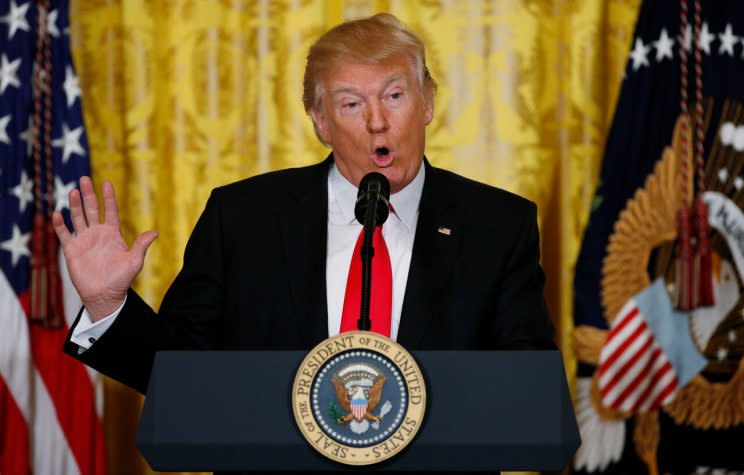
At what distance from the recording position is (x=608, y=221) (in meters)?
4.30

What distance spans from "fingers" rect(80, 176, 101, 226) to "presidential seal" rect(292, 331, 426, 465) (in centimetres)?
65

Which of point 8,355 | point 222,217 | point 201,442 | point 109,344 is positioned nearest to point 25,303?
point 8,355

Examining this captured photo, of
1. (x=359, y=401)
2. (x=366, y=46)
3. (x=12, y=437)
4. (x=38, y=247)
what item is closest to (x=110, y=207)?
(x=366, y=46)

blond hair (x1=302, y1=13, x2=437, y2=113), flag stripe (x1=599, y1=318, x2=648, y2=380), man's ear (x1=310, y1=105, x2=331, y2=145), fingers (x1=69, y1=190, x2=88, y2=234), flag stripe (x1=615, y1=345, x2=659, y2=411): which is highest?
blond hair (x1=302, y1=13, x2=437, y2=113)

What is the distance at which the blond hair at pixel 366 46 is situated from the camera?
2.15 m

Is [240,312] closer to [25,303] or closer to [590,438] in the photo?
[25,303]

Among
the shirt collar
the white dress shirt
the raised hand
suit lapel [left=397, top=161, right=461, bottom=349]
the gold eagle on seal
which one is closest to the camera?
the gold eagle on seal

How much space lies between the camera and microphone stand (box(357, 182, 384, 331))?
1.58 meters

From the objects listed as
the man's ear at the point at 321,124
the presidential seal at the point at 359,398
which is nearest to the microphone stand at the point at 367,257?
the presidential seal at the point at 359,398

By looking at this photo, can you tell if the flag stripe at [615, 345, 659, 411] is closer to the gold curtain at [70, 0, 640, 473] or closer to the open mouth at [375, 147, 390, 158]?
the gold curtain at [70, 0, 640, 473]

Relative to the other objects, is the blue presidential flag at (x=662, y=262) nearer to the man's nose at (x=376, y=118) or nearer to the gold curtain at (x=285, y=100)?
the gold curtain at (x=285, y=100)

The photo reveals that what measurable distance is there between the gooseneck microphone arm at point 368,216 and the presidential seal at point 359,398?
0.13 meters

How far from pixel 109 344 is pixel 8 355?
2376mm

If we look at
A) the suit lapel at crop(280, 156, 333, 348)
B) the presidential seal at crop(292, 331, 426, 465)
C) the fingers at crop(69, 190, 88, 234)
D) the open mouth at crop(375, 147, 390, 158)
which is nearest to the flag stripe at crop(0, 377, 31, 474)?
the suit lapel at crop(280, 156, 333, 348)
